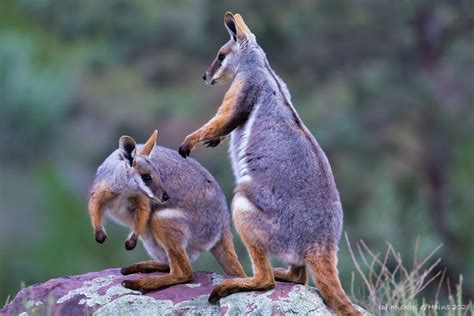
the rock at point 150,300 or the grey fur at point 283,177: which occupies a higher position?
the grey fur at point 283,177

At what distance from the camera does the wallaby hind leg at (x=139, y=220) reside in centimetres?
762

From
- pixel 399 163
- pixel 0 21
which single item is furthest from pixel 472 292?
pixel 0 21

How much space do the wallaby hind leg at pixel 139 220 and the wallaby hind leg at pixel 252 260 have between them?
64 cm

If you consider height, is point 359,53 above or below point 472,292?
above

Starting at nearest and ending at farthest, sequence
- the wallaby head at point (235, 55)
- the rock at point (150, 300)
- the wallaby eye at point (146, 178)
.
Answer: the rock at point (150, 300) → the wallaby eye at point (146, 178) → the wallaby head at point (235, 55)

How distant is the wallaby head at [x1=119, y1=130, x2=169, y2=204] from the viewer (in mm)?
7680

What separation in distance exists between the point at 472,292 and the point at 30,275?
1084 centimetres

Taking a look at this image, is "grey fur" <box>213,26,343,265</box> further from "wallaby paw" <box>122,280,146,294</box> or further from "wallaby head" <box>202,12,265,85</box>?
"wallaby paw" <box>122,280,146,294</box>

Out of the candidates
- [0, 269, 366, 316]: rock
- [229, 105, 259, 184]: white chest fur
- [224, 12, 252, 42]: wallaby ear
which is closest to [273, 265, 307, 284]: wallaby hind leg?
[0, 269, 366, 316]: rock

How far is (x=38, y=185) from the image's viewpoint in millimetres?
30906

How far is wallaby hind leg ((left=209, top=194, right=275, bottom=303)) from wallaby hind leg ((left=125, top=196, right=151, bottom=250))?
645 millimetres

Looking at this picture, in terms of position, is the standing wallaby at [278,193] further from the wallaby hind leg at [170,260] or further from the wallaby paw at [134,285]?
the wallaby paw at [134,285]

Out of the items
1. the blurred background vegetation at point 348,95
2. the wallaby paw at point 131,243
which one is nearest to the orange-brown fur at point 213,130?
the wallaby paw at point 131,243

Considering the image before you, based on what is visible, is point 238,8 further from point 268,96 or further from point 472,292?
point 268,96
